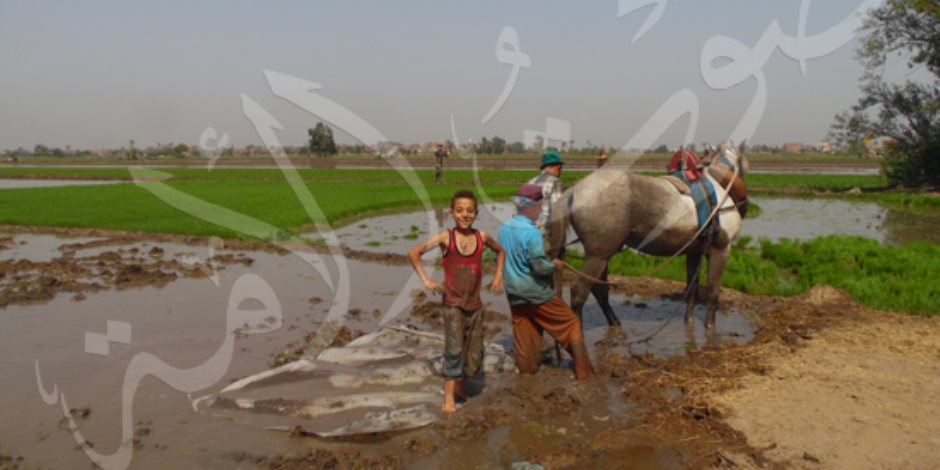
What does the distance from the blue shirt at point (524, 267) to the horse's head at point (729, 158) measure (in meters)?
3.55

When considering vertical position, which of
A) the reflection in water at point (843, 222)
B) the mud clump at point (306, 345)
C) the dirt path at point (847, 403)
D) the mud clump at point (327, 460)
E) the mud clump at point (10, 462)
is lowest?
the reflection in water at point (843, 222)

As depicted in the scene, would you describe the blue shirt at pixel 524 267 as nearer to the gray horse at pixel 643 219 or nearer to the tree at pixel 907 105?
the gray horse at pixel 643 219

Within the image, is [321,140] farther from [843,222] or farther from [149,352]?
[149,352]

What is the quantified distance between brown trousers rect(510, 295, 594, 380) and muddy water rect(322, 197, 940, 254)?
7.68m

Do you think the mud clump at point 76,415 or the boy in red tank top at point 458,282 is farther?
the boy in red tank top at point 458,282

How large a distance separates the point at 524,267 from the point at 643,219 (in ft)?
6.67

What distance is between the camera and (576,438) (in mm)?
4410

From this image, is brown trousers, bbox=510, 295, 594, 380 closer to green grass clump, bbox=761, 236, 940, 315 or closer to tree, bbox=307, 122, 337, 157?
green grass clump, bbox=761, 236, 940, 315

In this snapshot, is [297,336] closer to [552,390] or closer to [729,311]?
[552,390]

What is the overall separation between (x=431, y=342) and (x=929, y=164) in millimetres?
30348

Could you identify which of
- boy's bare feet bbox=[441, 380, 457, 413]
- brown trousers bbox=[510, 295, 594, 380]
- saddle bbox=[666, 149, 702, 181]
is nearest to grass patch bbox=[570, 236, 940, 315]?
saddle bbox=[666, 149, 702, 181]

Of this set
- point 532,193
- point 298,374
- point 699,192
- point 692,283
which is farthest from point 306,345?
point 699,192

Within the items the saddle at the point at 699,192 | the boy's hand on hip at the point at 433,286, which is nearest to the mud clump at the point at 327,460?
the boy's hand on hip at the point at 433,286

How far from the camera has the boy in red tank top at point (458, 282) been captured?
4.79 metres
